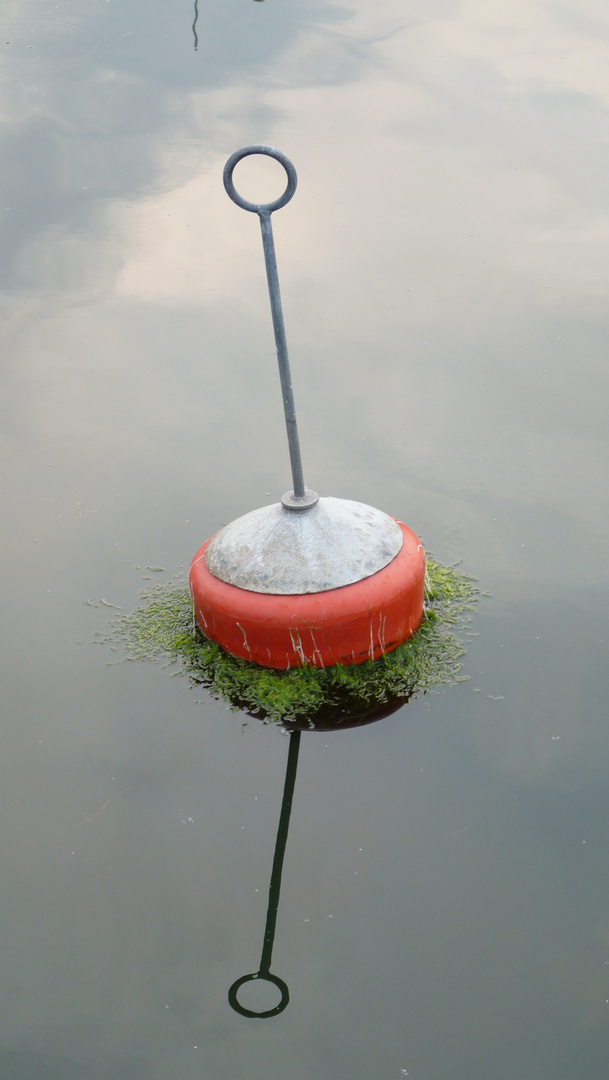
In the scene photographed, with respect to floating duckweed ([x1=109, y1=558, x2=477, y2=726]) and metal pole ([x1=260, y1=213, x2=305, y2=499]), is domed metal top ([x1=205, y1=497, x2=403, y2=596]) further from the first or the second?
floating duckweed ([x1=109, y1=558, x2=477, y2=726])

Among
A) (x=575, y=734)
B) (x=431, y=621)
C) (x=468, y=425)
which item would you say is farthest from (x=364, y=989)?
(x=468, y=425)

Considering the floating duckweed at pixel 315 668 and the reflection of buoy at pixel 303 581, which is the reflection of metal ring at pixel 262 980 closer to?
the floating duckweed at pixel 315 668

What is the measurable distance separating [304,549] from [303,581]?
5.2 inches

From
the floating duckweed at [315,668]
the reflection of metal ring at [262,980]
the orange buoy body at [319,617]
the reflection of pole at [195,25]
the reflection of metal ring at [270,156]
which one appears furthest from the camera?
the reflection of pole at [195,25]

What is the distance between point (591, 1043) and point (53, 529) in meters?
3.08

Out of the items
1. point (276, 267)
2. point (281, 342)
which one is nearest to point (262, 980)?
point (281, 342)

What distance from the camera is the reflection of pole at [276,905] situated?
258cm

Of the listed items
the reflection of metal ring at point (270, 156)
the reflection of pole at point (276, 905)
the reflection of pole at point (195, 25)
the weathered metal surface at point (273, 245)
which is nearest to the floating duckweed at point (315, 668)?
the reflection of pole at point (276, 905)

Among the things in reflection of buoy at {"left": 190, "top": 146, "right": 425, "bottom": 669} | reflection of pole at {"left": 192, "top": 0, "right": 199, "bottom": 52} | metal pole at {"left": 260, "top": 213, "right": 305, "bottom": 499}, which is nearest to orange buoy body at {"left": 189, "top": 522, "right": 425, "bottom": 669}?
reflection of buoy at {"left": 190, "top": 146, "right": 425, "bottom": 669}

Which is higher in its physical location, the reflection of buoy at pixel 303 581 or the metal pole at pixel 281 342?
the metal pole at pixel 281 342

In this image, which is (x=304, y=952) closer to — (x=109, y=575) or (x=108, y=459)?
(x=109, y=575)

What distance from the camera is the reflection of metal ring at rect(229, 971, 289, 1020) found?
101 inches

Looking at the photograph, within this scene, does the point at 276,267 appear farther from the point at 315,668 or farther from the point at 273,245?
the point at 315,668

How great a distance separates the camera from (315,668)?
11.3 ft
